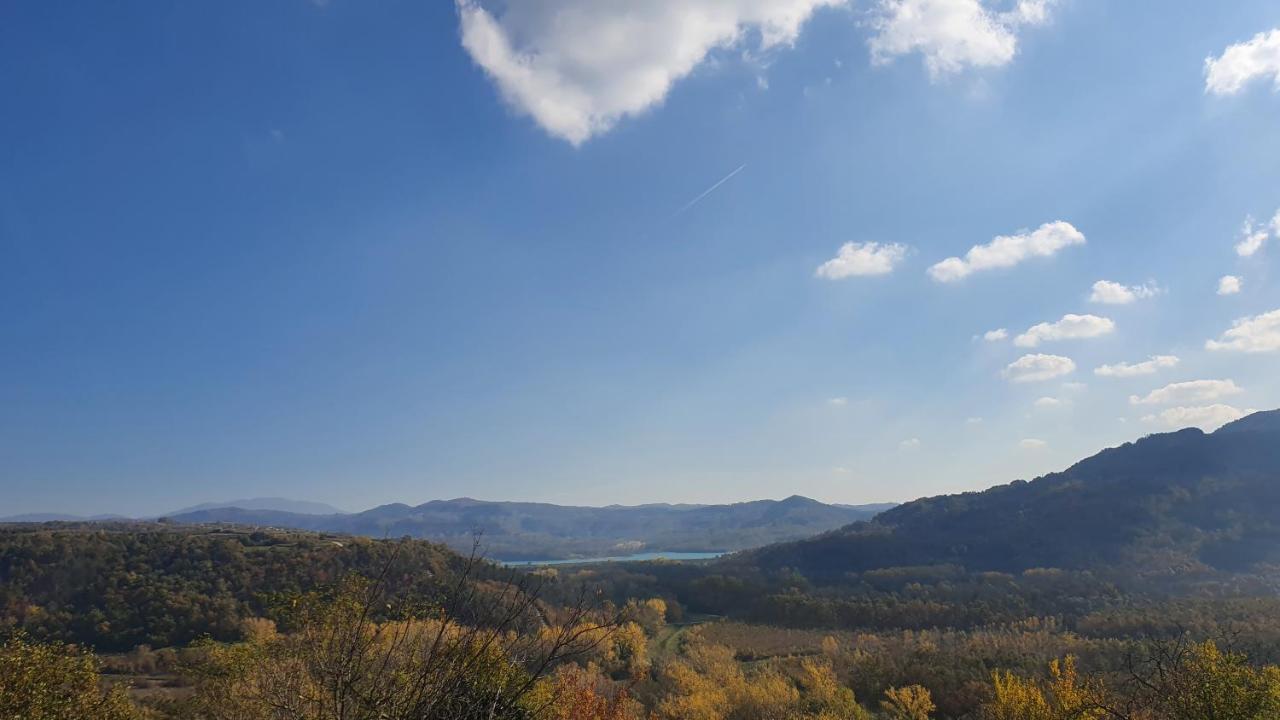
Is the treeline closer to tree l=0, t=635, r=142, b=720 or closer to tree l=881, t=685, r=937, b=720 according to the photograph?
tree l=0, t=635, r=142, b=720

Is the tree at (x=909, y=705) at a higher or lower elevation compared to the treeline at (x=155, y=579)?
lower

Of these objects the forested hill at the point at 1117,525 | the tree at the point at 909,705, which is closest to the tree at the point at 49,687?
the tree at the point at 909,705

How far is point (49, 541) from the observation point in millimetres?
87375

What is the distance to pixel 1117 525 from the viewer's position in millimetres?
151125

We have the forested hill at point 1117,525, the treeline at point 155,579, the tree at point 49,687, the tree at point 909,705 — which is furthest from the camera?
the forested hill at point 1117,525

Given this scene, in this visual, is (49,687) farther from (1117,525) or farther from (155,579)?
(1117,525)

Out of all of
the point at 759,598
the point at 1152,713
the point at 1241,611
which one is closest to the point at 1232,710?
the point at 1152,713

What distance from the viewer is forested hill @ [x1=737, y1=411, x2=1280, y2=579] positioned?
137000mm

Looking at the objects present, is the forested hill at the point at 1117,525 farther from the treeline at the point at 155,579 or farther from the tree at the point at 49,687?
the tree at the point at 49,687

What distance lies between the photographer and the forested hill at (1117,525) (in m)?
137

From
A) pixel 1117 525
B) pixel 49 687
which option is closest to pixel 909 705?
pixel 49 687

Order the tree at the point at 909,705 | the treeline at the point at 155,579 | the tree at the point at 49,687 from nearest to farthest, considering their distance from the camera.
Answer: the tree at the point at 49,687 < the tree at the point at 909,705 < the treeline at the point at 155,579

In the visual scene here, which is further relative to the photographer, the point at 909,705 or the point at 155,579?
the point at 155,579

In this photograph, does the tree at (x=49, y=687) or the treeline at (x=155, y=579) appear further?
the treeline at (x=155, y=579)
